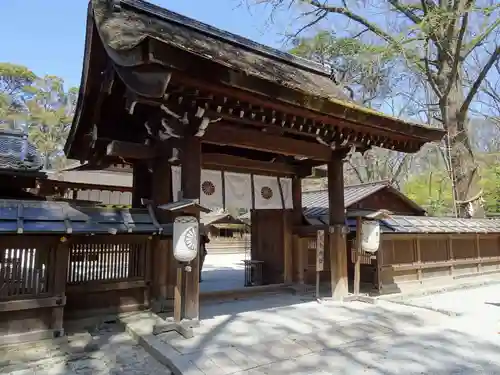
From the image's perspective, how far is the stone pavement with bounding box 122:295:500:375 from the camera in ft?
12.9

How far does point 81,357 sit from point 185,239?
6.32 ft

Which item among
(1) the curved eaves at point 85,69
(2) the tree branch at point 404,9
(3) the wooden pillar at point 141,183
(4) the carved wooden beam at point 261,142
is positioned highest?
(2) the tree branch at point 404,9

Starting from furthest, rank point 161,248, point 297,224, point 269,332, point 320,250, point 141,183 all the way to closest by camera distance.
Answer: point 297,224 → point 141,183 → point 320,250 → point 161,248 → point 269,332

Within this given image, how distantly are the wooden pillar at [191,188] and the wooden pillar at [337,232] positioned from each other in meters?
3.10

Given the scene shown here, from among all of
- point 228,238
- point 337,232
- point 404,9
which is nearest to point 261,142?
point 337,232

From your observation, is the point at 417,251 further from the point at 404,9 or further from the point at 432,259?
the point at 404,9

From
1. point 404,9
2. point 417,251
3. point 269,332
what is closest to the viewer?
point 269,332

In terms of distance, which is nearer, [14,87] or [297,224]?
[297,224]

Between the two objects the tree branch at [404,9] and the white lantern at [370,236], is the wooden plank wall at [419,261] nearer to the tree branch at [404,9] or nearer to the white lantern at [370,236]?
the white lantern at [370,236]

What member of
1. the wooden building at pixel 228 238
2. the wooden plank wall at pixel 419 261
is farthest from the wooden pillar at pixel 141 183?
the wooden building at pixel 228 238

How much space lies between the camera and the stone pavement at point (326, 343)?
393 centimetres

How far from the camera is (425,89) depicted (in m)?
19.3

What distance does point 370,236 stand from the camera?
279 inches

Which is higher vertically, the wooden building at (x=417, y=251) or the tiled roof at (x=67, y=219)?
the tiled roof at (x=67, y=219)
